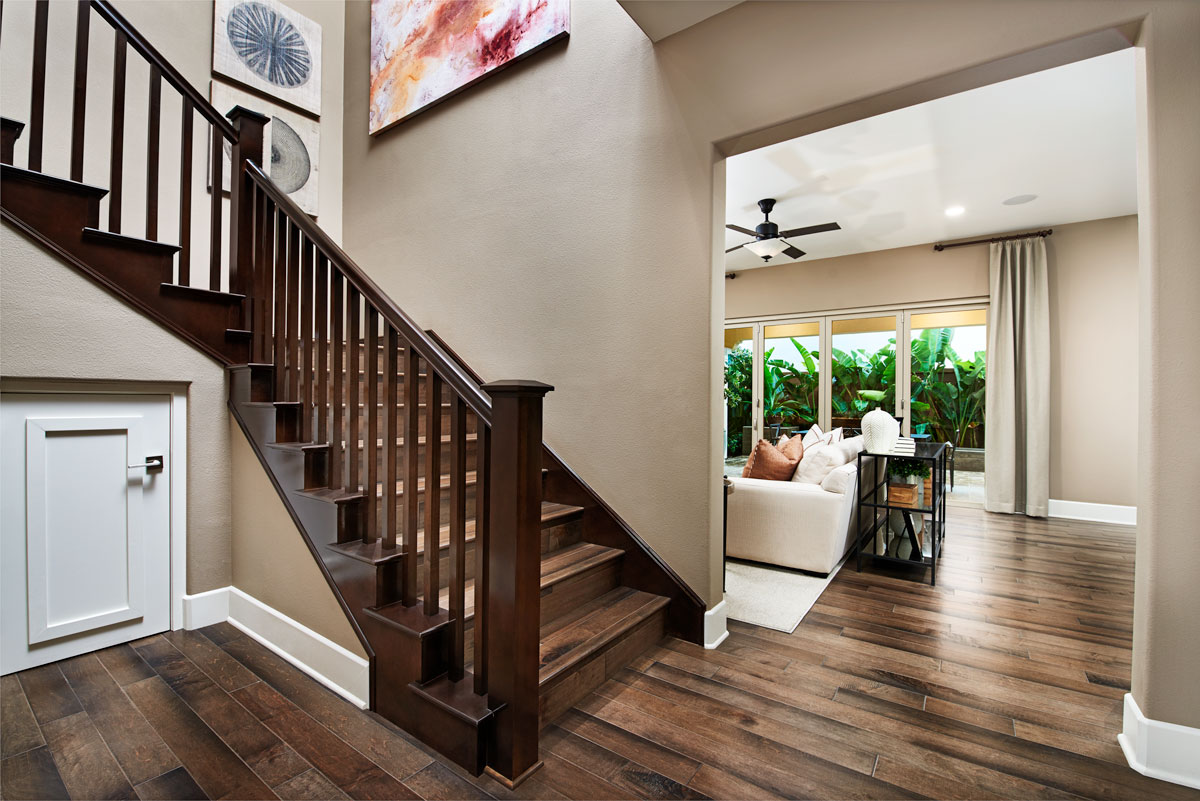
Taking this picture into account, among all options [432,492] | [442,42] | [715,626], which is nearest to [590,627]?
[715,626]

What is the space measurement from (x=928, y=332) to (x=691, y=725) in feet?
19.4

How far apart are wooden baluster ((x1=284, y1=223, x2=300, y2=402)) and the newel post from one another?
48.3 inches

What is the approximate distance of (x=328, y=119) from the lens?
4141 millimetres

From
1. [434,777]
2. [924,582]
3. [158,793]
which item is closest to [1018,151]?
[924,582]

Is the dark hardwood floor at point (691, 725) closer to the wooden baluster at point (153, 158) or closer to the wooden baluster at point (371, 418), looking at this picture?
the wooden baluster at point (371, 418)

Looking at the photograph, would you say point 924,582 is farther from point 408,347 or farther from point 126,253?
point 126,253

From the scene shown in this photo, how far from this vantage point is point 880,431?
11.6 feet

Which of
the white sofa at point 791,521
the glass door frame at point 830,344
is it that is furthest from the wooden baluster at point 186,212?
the glass door frame at point 830,344

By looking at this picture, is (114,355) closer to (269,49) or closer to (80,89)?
(80,89)

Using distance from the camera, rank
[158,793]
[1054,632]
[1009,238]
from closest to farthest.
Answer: [158,793] < [1054,632] < [1009,238]

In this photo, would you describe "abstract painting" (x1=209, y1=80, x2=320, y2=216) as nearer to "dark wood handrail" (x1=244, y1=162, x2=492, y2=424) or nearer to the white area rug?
"dark wood handrail" (x1=244, y1=162, x2=492, y2=424)

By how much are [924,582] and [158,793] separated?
366 cm

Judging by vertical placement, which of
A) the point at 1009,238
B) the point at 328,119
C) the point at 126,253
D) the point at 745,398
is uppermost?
the point at 328,119

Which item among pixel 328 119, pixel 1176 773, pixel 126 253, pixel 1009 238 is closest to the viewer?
pixel 1176 773
